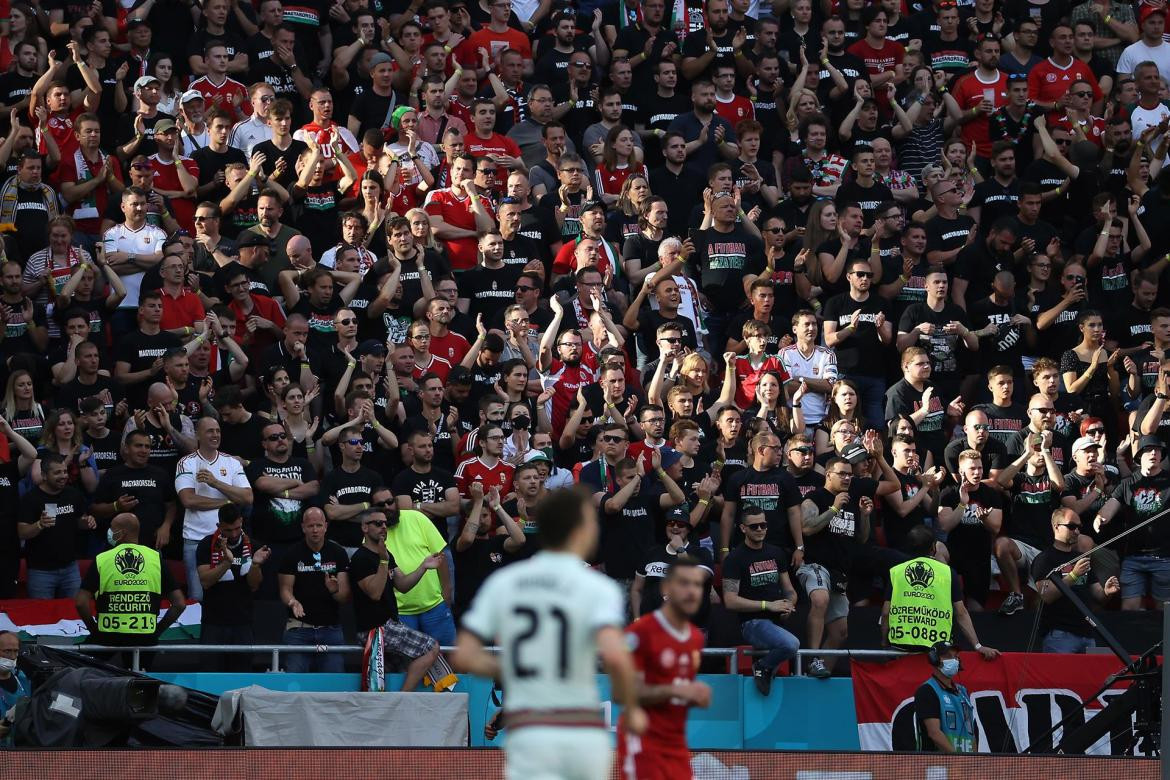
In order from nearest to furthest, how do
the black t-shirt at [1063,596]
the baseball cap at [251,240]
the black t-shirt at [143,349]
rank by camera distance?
the black t-shirt at [1063,596] < the black t-shirt at [143,349] < the baseball cap at [251,240]

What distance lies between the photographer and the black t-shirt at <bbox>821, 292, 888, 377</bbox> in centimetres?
1769

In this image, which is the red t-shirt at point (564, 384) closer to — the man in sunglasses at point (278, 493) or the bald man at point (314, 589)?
the man in sunglasses at point (278, 493)

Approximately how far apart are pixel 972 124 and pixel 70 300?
11312mm

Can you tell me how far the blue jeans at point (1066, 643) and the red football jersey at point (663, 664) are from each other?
8.15 metres

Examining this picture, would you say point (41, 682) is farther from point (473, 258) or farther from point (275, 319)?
point (473, 258)

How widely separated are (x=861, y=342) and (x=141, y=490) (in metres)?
7.26

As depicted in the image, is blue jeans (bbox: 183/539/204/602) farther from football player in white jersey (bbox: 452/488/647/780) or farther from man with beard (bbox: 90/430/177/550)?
football player in white jersey (bbox: 452/488/647/780)

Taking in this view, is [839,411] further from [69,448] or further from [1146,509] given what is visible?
[69,448]

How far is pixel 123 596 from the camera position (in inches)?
545

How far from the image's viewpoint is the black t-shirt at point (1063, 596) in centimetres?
1523

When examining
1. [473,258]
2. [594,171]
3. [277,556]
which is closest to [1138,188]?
[594,171]

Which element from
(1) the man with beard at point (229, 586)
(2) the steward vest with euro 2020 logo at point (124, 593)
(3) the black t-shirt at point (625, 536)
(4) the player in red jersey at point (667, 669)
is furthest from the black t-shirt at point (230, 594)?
(4) the player in red jersey at point (667, 669)

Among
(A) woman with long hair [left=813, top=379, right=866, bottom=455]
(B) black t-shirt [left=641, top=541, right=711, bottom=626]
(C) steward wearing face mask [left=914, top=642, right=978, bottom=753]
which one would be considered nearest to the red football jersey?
(C) steward wearing face mask [left=914, top=642, right=978, bottom=753]

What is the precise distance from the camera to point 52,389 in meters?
16.2
